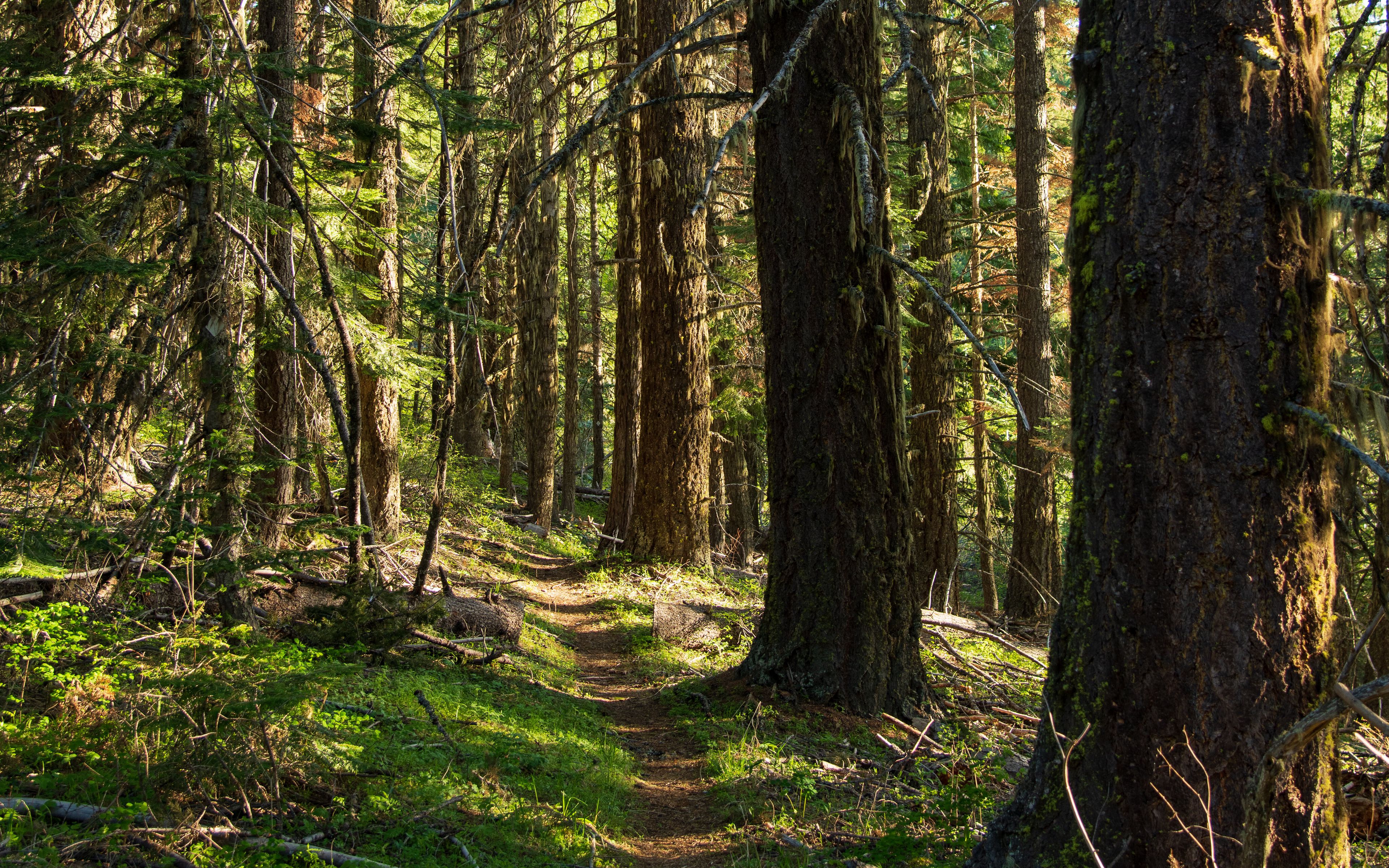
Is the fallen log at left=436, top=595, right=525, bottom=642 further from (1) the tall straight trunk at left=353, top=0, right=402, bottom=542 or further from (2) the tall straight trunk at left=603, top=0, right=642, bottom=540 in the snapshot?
(2) the tall straight trunk at left=603, top=0, right=642, bottom=540

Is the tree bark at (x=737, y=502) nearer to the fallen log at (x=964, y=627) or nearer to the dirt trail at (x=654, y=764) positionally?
the dirt trail at (x=654, y=764)

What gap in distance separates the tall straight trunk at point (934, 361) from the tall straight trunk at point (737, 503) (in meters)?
3.72

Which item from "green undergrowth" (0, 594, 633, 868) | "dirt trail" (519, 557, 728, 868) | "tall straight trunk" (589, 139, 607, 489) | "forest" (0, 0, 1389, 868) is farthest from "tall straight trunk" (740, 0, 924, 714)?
"tall straight trunk" (589, 139, 607, 489)

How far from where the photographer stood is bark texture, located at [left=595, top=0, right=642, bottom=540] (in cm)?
1258

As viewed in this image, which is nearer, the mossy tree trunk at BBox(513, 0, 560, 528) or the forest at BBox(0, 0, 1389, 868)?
the forest at BBox(0, 0, 1389, 868)

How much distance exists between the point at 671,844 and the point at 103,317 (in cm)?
520

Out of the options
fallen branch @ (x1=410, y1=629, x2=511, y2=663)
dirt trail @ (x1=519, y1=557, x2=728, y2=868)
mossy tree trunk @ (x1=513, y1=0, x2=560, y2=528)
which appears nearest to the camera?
dirt trail @ (x1=519, y1=557, x2=728, y2=868)

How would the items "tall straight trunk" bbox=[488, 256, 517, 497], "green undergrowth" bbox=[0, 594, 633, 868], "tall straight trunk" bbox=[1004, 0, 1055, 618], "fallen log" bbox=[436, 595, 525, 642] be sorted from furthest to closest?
1. "tall straight trunk" bbox=[488, 256, 517, 497]
2. "tall straight trunk" bbox=[1004, 0, 1055, 618]
3. "fallen log" bbox=[436, 595, 525, 642]
4. "green undergrowth" bbox=[0, 594, 633, 868]

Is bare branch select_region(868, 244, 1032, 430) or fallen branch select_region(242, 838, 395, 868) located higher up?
bare branch select_region(868, 244, 1032, 430)

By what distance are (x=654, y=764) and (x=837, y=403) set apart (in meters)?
2.73

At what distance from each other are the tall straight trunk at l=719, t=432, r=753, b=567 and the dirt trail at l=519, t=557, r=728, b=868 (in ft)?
17.3

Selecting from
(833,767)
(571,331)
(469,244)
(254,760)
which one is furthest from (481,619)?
(571,331)

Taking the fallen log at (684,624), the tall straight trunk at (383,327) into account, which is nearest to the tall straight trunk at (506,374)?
the tall straight trunk at (383,327)

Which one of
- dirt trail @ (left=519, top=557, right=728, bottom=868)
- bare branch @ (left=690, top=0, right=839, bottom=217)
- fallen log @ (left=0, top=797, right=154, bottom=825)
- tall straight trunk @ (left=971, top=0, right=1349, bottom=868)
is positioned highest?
bare branch @ (left=690, top=0, right=839, bottom=217)
